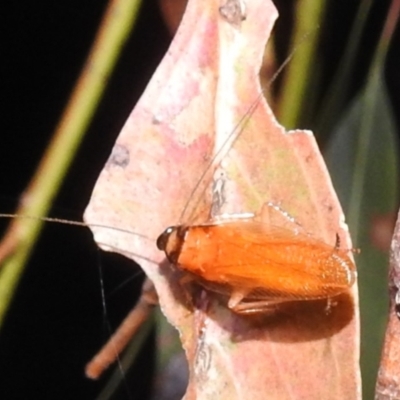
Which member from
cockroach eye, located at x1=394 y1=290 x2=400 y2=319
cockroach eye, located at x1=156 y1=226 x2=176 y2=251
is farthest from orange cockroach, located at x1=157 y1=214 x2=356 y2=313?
cockroach eye, located at x1=394 y1=290 x2=400 y2=319

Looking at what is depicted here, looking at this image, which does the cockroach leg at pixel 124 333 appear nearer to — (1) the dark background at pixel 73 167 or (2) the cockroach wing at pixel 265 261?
(1) the dark background at pixel 73 167

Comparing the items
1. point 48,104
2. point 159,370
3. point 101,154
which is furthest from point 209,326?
point 48,104

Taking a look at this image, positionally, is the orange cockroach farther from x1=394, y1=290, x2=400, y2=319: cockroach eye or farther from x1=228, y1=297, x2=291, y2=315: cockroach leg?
x1=394, y1=290, x2=400, y2=319: cockroach eye

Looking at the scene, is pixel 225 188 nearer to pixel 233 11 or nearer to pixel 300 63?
pixel 233 11

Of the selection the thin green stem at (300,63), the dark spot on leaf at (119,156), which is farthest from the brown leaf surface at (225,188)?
the thin green stem at (300,63)

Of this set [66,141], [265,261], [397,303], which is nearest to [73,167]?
[66,141]

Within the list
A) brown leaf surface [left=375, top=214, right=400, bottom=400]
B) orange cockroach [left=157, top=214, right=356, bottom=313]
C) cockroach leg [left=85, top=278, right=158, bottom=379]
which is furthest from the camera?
cockroach leg [left=85, top=278, right=158, bottom=379]
